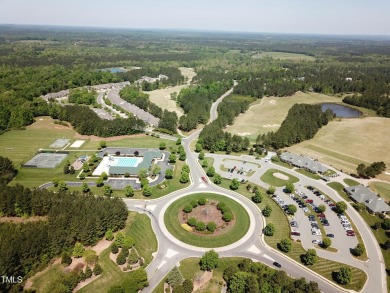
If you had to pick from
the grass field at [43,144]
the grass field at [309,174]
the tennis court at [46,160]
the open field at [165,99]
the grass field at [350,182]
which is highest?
the grass field at [350,182]

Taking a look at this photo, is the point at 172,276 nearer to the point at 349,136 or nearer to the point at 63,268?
the point at 63,268

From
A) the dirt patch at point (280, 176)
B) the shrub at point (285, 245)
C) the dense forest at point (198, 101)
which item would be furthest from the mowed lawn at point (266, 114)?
the shrub at point (285, 245)

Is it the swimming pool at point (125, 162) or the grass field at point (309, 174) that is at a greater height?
the grass field at point (309, 174)

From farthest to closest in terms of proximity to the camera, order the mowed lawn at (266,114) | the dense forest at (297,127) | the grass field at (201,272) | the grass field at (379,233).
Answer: the mowed lawn at (266,114), the dense forest at (297,127), the grass field at (379,233), the grass field at (201,272)

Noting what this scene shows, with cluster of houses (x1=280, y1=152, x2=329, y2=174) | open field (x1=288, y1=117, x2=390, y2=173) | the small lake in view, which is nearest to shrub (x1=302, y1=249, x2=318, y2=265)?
cluster of houses (x1=280, y1=152, x2=329, y2=174)

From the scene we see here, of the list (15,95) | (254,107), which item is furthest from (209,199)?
(15,95)

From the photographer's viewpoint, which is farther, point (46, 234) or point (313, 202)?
point (313, 202)

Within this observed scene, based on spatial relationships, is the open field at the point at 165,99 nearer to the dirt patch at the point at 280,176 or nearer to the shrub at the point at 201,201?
the dirt patch at the point at 280,176
